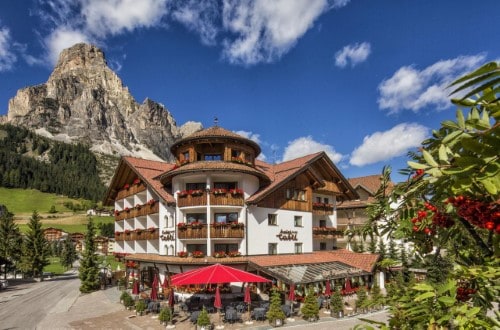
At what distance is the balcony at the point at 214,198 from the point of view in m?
25.4

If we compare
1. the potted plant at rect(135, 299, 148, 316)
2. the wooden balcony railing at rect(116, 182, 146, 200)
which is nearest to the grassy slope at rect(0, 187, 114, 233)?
the wooden balcony railing at rect(116, 182, 146, 200)

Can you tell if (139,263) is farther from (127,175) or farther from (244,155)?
(244,155)

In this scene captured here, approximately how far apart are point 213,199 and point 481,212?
2353cm

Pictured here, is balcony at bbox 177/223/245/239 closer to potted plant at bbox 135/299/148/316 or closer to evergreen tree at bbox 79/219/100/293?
potted plant at bbox 135/299/148/316

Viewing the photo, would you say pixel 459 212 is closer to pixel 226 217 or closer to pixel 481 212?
pixel 481 212

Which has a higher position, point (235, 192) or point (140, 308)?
point (235, 192)

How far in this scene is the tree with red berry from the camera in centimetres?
158

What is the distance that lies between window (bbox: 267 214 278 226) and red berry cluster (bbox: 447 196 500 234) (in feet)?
84.5

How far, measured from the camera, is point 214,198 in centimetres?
2533

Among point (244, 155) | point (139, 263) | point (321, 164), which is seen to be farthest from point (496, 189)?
point (139, 263)

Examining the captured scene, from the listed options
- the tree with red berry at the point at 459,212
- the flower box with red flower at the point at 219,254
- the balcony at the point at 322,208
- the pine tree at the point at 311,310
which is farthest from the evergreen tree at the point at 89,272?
the tree with red berry at the point at 459,212

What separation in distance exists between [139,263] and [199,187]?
10625mm

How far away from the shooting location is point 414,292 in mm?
2891

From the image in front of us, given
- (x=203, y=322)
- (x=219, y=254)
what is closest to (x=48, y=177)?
(x=219, y=254)
